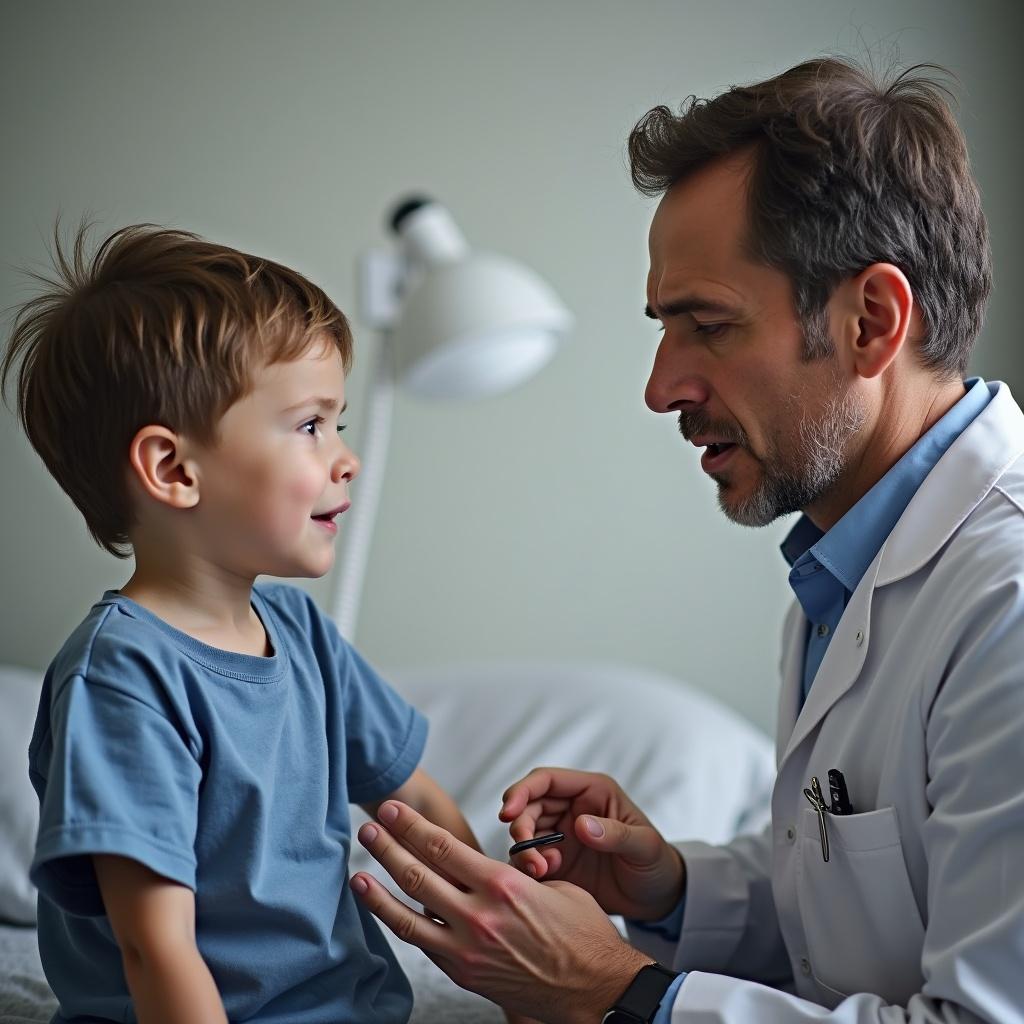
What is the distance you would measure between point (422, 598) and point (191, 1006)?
1.72m

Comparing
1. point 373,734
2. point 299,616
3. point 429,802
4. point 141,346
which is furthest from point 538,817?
point 141,346

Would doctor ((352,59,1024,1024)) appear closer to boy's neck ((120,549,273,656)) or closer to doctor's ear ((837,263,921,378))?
doctor's ear ((837,263,921,378))

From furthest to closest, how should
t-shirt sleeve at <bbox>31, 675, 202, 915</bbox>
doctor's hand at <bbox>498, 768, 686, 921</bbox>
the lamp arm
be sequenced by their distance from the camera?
the lamp arm
doctor's hand at <bbox>498, 768, 686, 921</bbox>
t-shirt sleeve at <bbox>31, 675, 202, 915</bbox>

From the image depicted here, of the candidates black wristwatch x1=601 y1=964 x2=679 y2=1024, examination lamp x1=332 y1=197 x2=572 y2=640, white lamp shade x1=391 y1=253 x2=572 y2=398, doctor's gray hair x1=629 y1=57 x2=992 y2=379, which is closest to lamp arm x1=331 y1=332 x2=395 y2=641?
examination lamp x1=332 y1=197 x2=572 y2=640

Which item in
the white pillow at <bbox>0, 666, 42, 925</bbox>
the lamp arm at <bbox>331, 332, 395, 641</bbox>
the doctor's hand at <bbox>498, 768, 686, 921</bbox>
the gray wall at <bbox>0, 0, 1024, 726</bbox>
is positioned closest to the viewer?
the doctor's hand at <bbox>498, 768, 686, 921</bbox>

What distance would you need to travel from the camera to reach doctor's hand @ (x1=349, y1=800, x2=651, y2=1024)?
104 centimetres

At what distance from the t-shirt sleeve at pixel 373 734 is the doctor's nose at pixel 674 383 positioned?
44cm

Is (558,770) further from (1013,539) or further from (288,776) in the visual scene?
(1013,539)

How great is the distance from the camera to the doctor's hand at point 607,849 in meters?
1.29

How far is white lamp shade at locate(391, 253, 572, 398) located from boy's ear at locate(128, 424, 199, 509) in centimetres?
79

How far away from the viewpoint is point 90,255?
1.09m

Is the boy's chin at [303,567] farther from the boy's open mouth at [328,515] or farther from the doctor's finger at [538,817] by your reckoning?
the doctor's finger at [538,817]

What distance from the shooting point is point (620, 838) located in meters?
1.27

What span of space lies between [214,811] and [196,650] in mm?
139
